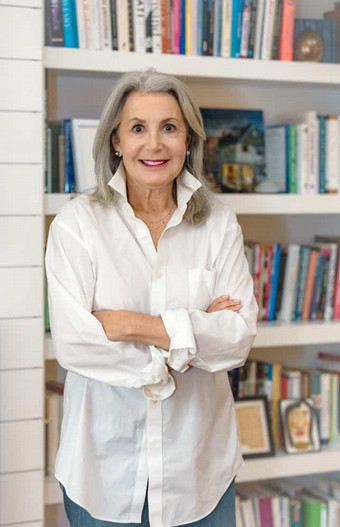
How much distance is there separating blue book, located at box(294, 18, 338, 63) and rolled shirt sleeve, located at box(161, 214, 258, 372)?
93cm

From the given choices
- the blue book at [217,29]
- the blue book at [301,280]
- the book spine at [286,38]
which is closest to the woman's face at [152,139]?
the blue book at [217,29]

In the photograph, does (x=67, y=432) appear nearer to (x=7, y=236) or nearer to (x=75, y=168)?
(x=7, y=236)

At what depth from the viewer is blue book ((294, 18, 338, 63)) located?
8.57 ft

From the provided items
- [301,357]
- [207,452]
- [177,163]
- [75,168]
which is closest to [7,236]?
[75,168]

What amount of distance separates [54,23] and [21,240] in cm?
63

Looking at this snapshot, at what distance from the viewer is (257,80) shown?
8.43 ft

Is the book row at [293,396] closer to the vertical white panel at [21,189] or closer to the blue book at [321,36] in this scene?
the vertical white panel at [21,189]

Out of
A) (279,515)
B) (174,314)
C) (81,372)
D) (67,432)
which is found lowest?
(279,515)

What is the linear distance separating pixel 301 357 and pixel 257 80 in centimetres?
102

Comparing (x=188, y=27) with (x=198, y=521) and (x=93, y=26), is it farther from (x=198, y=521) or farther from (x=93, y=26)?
(x=198, y=521)

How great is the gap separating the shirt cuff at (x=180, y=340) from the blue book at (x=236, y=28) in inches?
43.0

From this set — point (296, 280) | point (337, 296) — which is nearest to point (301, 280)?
point (296, 280)

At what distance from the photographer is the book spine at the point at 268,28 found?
2.52 m

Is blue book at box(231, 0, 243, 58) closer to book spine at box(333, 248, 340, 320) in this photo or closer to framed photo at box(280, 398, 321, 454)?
book spine at box(333, 248, 340, 320)
